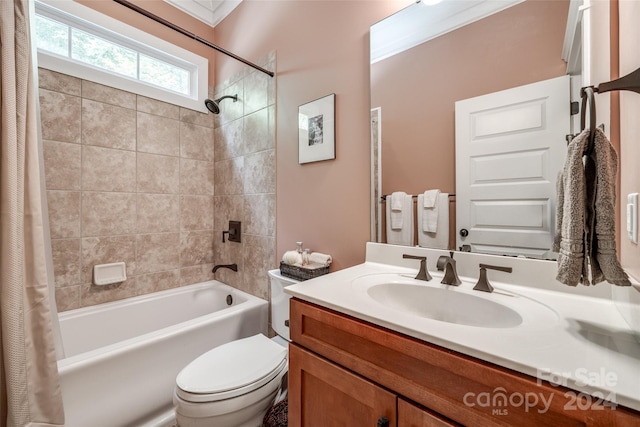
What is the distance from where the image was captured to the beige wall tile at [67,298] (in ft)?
5.35

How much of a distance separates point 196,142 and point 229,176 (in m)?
0.43

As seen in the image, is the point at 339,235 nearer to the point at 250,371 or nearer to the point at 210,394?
the point at 250,371

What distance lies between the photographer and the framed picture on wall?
143 centimetres

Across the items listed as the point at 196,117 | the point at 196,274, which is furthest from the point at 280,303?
the point at 196,117

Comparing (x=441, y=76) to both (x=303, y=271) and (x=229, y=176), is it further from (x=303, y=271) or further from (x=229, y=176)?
(x=229, y=176)

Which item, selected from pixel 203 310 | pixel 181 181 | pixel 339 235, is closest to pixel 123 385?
pixel 203 310

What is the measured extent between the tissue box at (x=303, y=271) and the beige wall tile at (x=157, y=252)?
1176mm

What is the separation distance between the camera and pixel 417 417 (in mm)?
588

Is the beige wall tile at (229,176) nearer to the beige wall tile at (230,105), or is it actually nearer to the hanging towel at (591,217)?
the beige wall tile at (230,105)

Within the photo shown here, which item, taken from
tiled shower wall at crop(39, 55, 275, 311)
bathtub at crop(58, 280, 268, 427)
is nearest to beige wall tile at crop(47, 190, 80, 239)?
tiled shower wall at crop(39, 55, 275, 311)

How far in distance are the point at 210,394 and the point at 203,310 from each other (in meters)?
1.28

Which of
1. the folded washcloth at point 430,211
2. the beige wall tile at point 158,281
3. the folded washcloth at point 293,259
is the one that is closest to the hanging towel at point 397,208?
the folded washcloth at point 430,211

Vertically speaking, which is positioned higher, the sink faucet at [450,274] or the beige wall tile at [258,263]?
the sink faucet at [450,274]

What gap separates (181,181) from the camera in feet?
7.02
